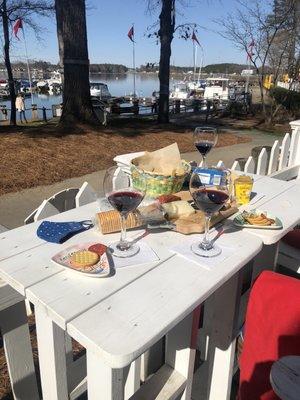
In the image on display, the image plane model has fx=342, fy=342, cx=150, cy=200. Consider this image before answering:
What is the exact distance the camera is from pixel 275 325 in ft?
4.55

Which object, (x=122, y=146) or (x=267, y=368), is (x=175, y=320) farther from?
(x=122, y=146)

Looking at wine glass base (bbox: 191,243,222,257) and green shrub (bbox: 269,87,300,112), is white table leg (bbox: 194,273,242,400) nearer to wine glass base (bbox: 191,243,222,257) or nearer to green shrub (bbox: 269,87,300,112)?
wine glass base (bbox: 191,243,222,257)

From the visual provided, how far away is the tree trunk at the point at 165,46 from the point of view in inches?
445

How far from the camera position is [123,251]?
1383 mm

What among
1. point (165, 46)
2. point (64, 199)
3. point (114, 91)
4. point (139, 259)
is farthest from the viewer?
point (114, 91)

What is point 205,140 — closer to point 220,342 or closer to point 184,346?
point 220,342

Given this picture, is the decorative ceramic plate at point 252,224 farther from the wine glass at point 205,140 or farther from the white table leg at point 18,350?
the white table leg at point 18,350

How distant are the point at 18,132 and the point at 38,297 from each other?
7815 mm

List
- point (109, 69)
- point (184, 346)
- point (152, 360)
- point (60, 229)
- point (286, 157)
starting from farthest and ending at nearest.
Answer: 1. point (109, 69)
2. point (286, 157)
3. point (152, 360)
4. point (184, 346)
5. point (60, 229)

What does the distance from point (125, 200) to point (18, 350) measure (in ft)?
3.20

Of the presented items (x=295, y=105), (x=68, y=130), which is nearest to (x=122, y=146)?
(x=68, y=130)

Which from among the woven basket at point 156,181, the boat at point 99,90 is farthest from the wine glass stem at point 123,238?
the boat at point 99,90

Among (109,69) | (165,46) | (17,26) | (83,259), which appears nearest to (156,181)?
(83,259)

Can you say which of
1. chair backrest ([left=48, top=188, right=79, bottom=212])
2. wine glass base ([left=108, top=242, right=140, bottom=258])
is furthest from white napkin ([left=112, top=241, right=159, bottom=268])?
chair backrest ([left=48, top=188, right=79, bottom=212])
